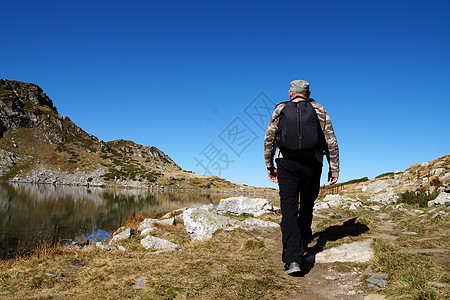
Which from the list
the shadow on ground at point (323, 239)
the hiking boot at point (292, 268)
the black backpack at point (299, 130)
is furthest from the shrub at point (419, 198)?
the black backpack at point (299, 130)

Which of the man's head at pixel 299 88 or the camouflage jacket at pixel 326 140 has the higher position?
the man's head at pixel 299 88

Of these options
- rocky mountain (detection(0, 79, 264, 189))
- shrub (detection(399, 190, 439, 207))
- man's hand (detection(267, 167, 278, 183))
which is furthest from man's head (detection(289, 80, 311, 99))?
rocky mountain (detection(0, 79, 264, 189))

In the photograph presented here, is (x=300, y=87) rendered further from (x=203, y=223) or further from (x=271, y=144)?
(x=203, y=223)

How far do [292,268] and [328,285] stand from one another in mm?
642

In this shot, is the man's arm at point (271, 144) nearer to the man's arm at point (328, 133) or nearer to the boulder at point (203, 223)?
the man's arm at point (328, 133)

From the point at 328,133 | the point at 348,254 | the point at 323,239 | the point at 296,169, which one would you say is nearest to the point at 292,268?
the point at 348,254

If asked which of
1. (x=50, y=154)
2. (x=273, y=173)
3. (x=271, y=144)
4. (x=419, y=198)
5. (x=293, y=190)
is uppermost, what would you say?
(x=50, y=154)

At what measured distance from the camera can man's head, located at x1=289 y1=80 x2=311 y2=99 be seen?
512 centimetres

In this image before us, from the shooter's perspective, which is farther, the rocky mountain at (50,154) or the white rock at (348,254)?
the rocky mountain at (50,154)

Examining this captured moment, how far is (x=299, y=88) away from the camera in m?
5.14

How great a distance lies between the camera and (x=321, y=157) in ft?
16.1

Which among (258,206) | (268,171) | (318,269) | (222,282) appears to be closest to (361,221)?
(318,269)

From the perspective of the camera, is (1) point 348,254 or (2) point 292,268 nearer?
(2) point 292,268

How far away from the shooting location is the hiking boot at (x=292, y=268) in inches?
172
